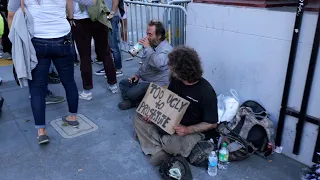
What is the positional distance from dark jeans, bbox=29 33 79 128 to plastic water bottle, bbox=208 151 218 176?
1605 millimetres

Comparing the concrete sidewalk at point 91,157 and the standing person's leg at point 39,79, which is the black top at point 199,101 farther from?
the standing person's leg at point 39,79

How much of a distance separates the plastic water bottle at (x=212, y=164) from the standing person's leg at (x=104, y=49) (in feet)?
7.31

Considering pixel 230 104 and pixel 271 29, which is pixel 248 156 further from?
pixel 271 29

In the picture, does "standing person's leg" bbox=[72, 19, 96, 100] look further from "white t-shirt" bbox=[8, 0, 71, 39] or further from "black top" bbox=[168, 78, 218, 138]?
"black top" bbox=[168, 78, 218, 138]

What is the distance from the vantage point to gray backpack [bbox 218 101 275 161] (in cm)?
286

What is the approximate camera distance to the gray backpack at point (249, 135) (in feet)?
9.38

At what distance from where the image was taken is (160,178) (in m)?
2.70

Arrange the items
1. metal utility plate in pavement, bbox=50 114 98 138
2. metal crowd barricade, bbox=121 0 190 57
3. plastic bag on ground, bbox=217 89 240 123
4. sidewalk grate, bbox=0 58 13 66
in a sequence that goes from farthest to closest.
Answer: sidewalk grate, bbox=0 58 13 66 → metal crowd barricade, bbox=121 0 190 57 → metal utility plate in pavement, bbox=50 114 98 138 → plastic bag on ground, bbox=217 89 240 123

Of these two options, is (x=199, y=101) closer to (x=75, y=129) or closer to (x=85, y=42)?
(x=75, y=129)

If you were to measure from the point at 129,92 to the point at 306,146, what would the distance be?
2.14 meters

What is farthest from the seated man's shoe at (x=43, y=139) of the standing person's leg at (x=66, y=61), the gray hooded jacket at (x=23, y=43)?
the gray hooded jacket at (x=23, y=43)

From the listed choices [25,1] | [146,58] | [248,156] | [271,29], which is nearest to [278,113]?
[248,156]

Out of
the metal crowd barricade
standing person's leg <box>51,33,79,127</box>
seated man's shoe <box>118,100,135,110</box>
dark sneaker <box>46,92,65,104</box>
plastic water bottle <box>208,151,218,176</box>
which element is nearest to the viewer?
plastic water bottle <box>208,151,218,176</box>

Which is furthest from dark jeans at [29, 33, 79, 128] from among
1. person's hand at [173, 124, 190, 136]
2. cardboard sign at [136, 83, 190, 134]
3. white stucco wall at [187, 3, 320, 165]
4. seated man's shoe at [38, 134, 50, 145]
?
white stucco wall at [187, 3, 320, 165]
